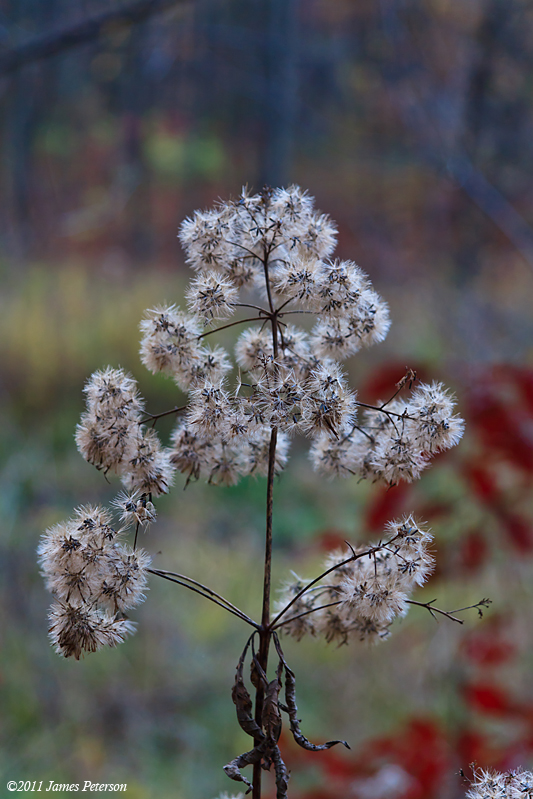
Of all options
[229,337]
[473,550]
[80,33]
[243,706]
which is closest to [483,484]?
[473,550]

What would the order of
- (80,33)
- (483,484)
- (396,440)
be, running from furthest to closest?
(483,484)
(80,33)
(396,440)

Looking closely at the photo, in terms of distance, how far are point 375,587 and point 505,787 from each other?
8.0 inches

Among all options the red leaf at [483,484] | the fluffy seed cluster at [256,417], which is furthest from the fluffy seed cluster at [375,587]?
the red leaf at [483,484]

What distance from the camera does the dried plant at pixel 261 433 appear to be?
604mm

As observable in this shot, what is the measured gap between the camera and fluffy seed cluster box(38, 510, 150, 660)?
1.93 feet

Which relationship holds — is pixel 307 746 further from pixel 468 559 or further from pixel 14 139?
pixel 14 139

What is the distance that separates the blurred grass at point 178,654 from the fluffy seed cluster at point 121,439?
1.46 meters

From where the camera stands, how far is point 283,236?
681 millimetres

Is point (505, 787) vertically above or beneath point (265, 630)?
beneath

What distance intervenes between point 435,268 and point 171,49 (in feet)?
8.44

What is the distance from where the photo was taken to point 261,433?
743 millimetres

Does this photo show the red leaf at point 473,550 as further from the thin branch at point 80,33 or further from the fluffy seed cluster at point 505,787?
the thin branch at point 80,33

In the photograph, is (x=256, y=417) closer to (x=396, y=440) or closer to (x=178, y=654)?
(x=396, y=440)

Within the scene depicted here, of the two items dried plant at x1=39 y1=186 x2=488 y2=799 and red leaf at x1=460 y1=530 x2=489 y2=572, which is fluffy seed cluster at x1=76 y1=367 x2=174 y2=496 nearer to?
dried plant at x1=39 y1=186 x2=488 y2=799
